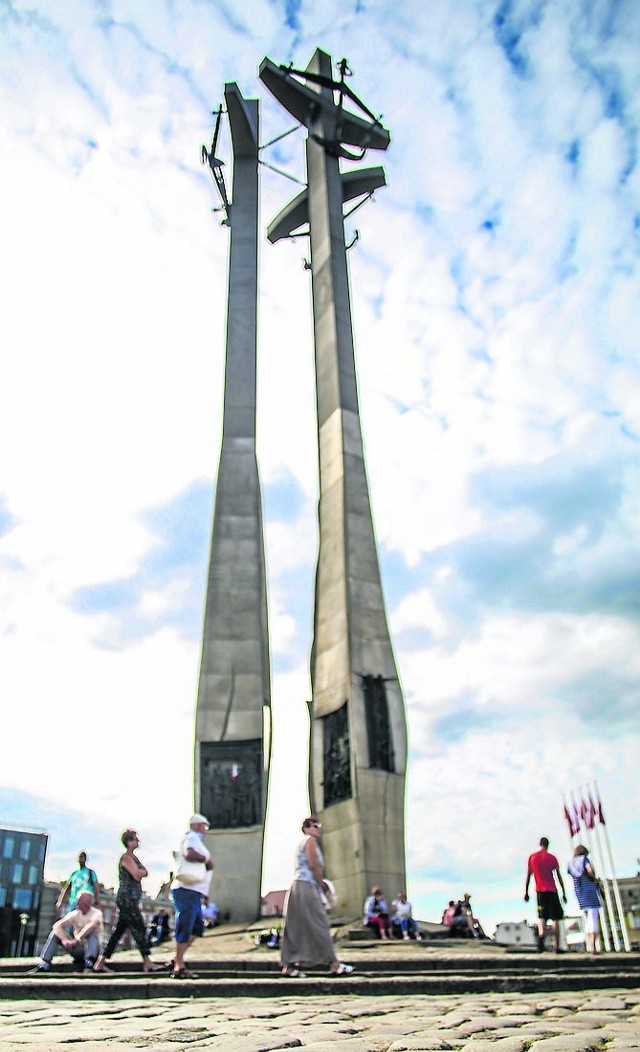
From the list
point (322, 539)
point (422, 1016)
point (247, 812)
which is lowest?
point (422, 1016)

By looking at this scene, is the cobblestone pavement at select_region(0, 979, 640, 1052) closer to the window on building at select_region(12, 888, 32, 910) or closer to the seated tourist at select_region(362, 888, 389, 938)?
the seated tourist at select_region(362, 888, 389, 938)

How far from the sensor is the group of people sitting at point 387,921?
40.9 ft

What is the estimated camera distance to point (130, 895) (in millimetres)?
7352

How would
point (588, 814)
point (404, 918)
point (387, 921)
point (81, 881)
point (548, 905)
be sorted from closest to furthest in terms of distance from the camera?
1. point (81, 881)
2. point (548, 905)
3. point (387, 921)
4. point (404, 918)
5. point (588, 814)

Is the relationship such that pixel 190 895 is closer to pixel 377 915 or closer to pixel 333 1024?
pixel 333 1024

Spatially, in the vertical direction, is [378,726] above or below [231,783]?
above

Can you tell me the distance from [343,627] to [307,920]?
10.4m

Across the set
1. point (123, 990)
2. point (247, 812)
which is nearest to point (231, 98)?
point (247, 812)

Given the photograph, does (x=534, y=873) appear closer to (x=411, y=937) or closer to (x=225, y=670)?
(x=411, y=937)

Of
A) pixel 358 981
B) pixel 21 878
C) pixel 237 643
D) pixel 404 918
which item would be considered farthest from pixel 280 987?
pixel 21 878

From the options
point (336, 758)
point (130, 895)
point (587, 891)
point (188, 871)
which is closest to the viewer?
point (188, 871)

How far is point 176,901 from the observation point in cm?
652

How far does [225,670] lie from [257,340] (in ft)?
29.8

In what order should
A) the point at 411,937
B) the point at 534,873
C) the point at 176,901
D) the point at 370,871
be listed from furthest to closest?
the point at 370,871 → the point at 411,937 → the point at 534,873 → the point at 176,901
